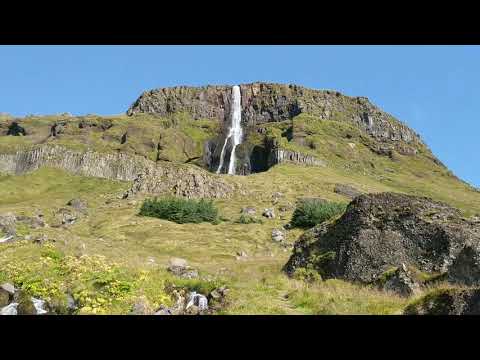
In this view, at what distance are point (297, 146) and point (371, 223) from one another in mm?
165405

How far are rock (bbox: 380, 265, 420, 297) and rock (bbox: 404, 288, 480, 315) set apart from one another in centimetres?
796

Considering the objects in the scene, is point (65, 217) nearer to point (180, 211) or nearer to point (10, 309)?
point (180, 211)

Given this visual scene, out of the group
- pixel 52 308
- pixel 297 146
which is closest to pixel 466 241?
pixel 52 308

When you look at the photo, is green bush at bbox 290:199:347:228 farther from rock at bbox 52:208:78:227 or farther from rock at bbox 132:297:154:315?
rock at bbox 132:297:154:315

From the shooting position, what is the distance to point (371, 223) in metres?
27.0

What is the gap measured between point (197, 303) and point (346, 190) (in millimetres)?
116870

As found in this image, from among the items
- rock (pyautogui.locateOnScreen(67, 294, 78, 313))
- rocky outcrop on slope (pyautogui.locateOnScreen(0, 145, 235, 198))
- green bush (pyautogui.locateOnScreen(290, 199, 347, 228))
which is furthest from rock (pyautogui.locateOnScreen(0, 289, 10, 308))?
rocky outcrop on slope (pyautogui.locateOnScreen(0, 145, 235, 198))

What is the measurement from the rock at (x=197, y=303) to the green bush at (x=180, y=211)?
66.2 meters

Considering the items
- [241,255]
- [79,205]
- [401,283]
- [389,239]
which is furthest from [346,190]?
[401,283]

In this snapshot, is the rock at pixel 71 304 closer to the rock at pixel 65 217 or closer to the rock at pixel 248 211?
the rock at pixel 65 217

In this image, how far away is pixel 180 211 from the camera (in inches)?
3383
